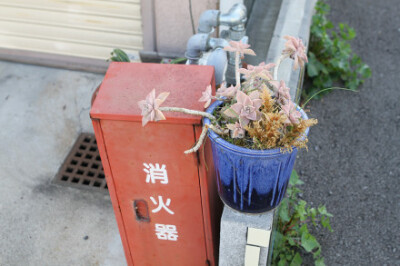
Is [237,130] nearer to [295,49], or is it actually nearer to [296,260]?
[295,49]

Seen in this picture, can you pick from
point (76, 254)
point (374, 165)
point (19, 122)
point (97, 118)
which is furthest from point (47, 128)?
point (374, 165)

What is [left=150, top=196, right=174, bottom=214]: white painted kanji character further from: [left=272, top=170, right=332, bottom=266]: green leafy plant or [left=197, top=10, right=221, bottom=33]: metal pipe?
[left=197, top=10, right=221, bottom=33]: metal pipe

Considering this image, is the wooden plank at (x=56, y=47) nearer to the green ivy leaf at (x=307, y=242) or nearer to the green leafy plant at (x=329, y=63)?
the green leafy plant at (x=329, y=63)

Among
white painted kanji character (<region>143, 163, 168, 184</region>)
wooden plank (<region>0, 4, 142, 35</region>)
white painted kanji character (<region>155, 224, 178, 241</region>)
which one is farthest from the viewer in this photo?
wooden plank (<region>0, 4, 142, 35</region>)

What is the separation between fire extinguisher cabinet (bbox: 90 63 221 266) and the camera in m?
2.08

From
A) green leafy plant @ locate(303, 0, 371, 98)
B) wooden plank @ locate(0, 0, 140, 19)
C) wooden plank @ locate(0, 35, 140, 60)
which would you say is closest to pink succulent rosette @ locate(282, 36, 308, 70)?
wooden plank @ locate(0, 0, 140, 19)

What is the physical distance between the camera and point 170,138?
2.08 metres

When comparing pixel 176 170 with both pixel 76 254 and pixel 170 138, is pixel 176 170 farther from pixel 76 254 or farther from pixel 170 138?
pixel 76 254

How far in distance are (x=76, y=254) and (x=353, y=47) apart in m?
4.63

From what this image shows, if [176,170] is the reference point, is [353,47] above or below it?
below

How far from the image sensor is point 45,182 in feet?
12.1

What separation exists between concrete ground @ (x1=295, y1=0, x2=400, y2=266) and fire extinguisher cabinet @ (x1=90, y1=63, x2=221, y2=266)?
1.41 metres

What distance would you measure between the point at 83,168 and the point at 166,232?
1.54 m

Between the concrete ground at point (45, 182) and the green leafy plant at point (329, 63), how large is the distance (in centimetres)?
254
